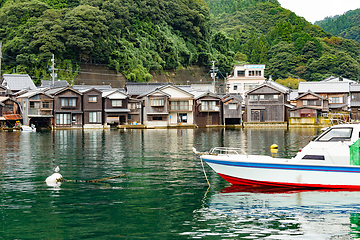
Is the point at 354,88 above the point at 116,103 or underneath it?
above

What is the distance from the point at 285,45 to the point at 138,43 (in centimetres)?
5464

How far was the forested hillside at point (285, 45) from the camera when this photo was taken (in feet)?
405

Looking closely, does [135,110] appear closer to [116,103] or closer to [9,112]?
[116,103]

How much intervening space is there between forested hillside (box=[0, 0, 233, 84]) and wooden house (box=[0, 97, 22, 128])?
49.8 feet

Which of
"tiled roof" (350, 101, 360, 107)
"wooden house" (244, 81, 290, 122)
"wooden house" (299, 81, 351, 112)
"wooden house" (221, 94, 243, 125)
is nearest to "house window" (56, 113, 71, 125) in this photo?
"wooden house" (221, 94, 243, 125)

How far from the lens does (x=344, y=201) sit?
50.6 feet

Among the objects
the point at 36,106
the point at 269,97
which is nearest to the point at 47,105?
the point at 36,106

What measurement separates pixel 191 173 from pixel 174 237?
10426 mm

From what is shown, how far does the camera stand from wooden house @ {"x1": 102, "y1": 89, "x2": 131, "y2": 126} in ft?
243

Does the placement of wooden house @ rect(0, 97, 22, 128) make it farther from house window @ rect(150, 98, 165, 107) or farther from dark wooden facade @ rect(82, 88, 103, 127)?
house window @ rect(150, 98, 165, 107)

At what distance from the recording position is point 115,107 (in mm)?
74562

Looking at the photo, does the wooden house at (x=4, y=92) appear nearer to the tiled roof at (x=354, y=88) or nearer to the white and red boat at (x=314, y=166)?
the white and red boat at (x=314, y=166)

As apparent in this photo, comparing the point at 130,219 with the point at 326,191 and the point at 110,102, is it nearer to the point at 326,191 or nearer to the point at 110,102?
the point at 326,191

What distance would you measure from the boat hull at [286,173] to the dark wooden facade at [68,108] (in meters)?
58.1
